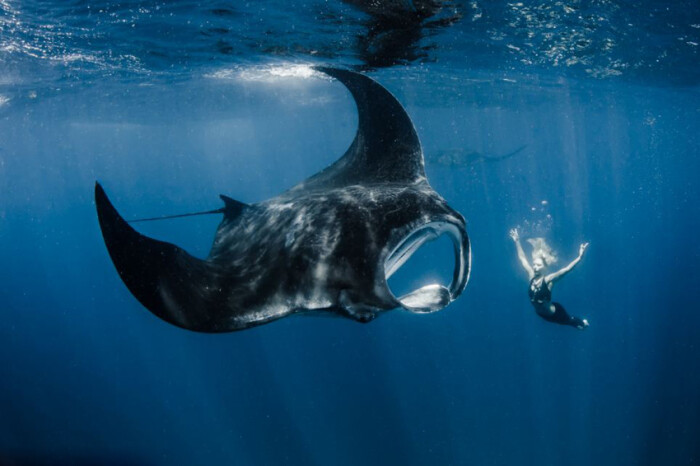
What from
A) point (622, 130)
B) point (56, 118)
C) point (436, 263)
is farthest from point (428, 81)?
point (622, 130)

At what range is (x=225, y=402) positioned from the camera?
17000 millimetres

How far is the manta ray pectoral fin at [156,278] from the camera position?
2199 millimetres

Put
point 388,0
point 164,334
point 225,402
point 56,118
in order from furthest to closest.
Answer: point 56,118 → point 164,334 → point 225,402 → point 388,0

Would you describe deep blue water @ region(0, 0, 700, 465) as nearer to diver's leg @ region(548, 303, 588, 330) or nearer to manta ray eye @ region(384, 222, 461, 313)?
manta ray eye @ region(384, 222, 461, 313)

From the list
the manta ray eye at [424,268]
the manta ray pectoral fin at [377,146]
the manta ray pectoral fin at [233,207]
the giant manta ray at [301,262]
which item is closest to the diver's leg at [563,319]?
the manta ray eye at [424,268]

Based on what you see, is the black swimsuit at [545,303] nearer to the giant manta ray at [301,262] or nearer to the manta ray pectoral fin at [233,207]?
the giant manta ray at [301,262]

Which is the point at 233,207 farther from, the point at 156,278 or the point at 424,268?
the point at 424,268

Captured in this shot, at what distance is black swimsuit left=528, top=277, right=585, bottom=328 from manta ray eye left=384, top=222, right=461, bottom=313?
2204mm

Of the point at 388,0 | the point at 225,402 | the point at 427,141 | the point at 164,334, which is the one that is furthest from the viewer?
the point at 427,141

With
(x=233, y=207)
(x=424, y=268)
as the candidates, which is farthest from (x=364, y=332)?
(x=233, y=207)

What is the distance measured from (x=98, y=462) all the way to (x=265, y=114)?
92.9 feet

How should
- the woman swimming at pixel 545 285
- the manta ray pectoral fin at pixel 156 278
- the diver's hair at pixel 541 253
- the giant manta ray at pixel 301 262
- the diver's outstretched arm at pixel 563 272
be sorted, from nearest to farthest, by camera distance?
the manta ray pectoral fin at pixel 156 278
the giant manta ray at pixel 301 262
the diver's outstretched arm at pixel 563 272
the woman swimming at pixel 545 285
the diver's hair at pixel 541 253

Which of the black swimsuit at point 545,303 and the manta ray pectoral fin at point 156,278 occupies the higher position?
the manta ray pectoral fin at point 156,278

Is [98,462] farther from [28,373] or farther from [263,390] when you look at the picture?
[28,373]
